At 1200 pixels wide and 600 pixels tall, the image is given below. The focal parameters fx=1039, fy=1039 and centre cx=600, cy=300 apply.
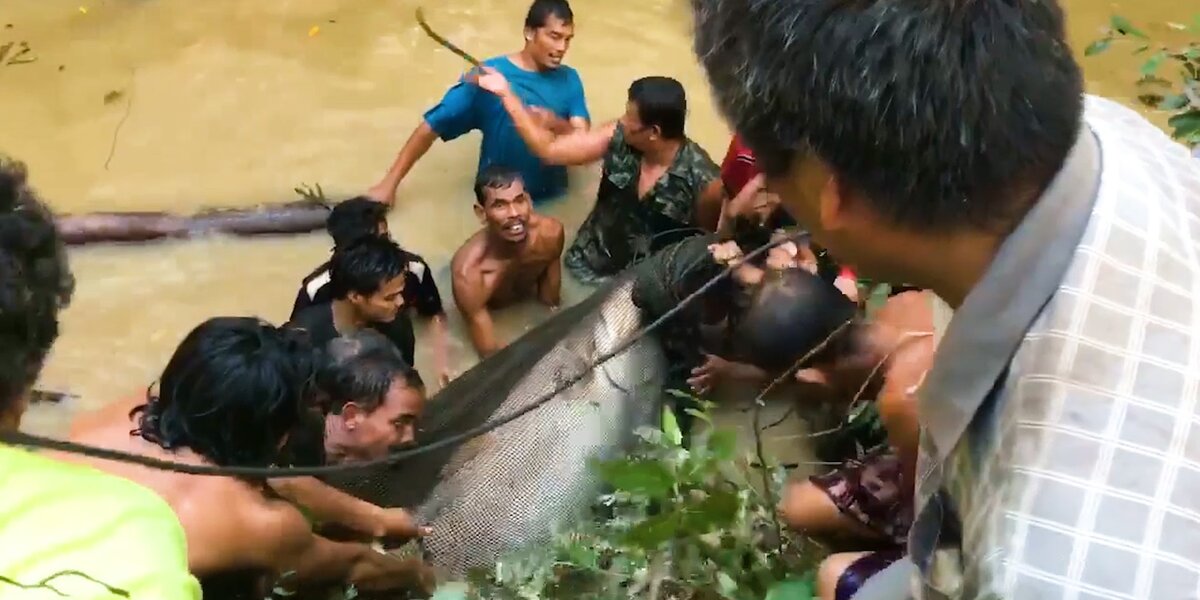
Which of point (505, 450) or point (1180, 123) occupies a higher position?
point (1180, 123)

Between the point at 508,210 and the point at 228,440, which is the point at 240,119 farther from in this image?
the point at 228,440

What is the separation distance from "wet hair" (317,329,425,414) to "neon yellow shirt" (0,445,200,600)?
1.14 metres

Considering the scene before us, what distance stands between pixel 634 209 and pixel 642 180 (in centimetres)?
8

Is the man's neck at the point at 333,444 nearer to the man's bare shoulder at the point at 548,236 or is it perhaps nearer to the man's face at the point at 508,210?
the man's face at the point at 508,210

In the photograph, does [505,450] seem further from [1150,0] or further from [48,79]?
[1150,0]

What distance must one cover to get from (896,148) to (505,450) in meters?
1.28

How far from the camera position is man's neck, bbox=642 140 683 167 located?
9.25 feet

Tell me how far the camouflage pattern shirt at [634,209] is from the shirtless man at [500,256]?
0.13m

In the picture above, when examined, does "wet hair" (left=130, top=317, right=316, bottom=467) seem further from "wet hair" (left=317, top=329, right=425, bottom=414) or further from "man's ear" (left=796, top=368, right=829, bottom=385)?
"man's ear" (left=796, top=368, right=829, bottom=385)

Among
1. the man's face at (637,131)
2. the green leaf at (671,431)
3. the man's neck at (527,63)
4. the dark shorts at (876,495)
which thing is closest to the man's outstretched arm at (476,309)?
the man's face at (637,131)

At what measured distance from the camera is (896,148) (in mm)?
792

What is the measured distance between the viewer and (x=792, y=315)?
2.12m

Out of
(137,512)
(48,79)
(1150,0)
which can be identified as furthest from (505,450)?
(1150,0)

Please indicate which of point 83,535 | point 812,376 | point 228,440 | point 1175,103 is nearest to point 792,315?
point 812,376
